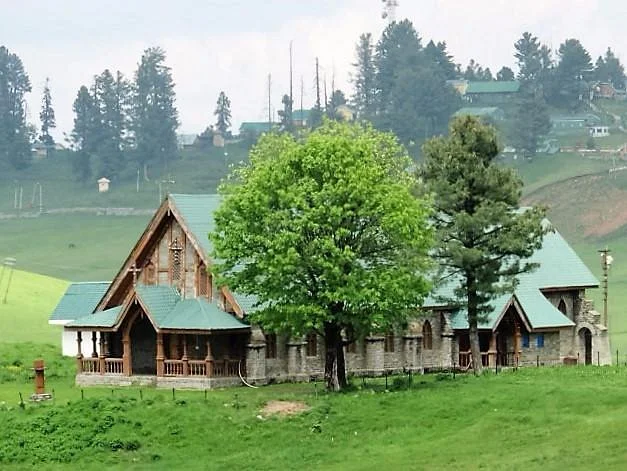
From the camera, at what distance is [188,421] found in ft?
157

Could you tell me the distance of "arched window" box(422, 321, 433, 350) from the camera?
64.1 m

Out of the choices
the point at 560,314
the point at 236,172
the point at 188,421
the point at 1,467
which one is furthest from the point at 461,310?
the point at 1,467

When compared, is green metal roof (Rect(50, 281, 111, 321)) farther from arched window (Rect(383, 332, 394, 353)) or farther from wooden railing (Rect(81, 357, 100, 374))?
arched window (Rect(383, 332, 394, 353))

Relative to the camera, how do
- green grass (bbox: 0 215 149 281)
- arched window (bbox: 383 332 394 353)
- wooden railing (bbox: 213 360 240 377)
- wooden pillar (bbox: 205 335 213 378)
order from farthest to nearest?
green grass (bbox: 0 215 149 281)
arched window (bbox: 383 332 394 353)
wooden railing (bbox: 213 360 240 377)
wooden pillar (bbox: 205 335 213 378)

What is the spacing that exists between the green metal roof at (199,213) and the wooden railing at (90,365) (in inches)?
220

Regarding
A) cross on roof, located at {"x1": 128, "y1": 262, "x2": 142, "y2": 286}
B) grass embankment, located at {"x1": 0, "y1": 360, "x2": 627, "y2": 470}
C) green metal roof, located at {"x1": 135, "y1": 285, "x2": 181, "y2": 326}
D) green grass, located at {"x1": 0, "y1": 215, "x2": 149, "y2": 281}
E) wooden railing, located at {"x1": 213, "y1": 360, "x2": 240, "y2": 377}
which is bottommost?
grass embankment, located at {"x1": 0, "y1": 360, "x2": 627, "y2": 470}

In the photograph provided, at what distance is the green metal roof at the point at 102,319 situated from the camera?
6011 centimetres

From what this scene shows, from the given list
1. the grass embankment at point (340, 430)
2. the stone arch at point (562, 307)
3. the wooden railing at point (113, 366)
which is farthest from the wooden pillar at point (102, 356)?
the stone arch at point (562, 307)

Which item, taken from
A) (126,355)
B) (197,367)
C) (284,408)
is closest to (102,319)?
(126,355)

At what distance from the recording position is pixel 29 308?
93500 millimetres

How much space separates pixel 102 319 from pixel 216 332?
18.4ft

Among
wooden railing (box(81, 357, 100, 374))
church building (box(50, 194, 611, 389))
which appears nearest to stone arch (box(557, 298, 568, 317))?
church building (box(50, 194, 611, 389))

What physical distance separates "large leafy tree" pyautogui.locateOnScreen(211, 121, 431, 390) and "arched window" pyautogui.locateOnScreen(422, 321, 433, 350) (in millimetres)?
9737

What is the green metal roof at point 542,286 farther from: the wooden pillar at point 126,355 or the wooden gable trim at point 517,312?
the wooden pillar at point 126,355
